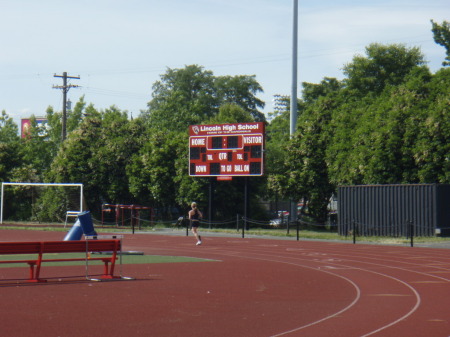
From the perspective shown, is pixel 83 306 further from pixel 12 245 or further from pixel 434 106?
pixel 434 106

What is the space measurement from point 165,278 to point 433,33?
147ft

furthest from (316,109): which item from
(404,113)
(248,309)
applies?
(248,309)

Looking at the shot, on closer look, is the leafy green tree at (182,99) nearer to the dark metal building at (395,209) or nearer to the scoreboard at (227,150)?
the scoreboard at (227,150)

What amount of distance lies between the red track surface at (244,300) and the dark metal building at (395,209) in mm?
11196

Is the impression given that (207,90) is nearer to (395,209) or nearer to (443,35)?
(443,35)

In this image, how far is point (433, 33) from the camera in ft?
187

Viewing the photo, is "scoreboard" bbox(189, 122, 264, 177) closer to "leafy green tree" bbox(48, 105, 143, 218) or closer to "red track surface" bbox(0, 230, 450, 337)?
"leafy green tree" bbox(48, 105, 143, 218)

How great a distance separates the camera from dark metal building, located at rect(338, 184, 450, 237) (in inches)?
1350

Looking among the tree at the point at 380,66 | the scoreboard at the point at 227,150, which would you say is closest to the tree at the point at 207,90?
the tree at the point at 380,66

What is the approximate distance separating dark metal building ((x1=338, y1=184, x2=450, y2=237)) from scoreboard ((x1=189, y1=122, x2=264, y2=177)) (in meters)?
5.62

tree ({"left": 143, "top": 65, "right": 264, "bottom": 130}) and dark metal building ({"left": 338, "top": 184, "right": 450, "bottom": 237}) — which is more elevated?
tree ({"left": 143, "top": 65, "right": 264, "bottom": 130})

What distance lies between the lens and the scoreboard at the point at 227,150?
136ft

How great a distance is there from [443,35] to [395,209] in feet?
83.5

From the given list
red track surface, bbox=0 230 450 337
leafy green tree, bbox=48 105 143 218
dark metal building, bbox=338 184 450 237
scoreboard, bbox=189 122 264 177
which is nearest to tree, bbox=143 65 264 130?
leafy green tree, bbox=48 105 143 218
